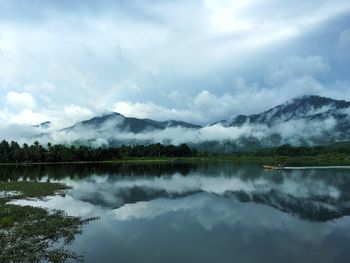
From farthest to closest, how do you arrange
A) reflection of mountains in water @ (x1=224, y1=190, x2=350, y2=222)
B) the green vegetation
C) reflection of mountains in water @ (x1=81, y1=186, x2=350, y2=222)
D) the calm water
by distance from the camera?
1. reflection of mountains in water @ (x1=81, y1=186, x2=350, y2=222)
2. reflection of mountains in water @ (x1=224, y1=190, x2=350, y2=222)
3. the calm water
4. the green vegetation

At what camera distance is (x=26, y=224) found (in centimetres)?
4031

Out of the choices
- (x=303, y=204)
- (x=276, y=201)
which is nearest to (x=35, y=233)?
(x=276, y=201)

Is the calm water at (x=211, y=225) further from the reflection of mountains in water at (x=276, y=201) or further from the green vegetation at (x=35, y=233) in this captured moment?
the green vegetation at (x=35, y=233)

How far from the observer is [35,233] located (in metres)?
36.6

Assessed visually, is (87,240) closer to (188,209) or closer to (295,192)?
(188,209)

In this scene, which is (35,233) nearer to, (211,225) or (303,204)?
(211,225)

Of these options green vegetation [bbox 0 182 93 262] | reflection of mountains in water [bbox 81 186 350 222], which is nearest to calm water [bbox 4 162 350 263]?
reflection of mountains in water [bbox 81 186 350 222]

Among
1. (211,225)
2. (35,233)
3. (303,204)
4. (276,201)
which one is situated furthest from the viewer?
(276,201)

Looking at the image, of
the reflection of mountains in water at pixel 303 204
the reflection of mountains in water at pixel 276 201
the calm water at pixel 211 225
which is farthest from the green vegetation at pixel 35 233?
the reflection of mountains in water at pixel 303 204

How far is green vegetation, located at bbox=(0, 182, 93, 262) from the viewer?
30081 mm

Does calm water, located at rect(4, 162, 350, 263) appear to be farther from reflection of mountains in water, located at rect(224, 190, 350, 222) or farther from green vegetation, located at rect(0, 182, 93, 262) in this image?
green vegetation, located at rect(0, 182, 93, 262)

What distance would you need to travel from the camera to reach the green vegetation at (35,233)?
30081 mm

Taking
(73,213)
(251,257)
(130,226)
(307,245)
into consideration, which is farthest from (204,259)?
(73,213)

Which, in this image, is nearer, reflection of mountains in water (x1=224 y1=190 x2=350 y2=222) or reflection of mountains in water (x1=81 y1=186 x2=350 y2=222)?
reflection of mountains in water (x1=224 y1=190 x2=350 y2=222)
